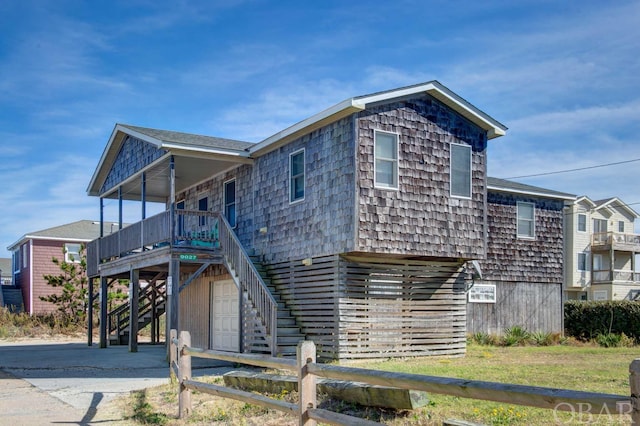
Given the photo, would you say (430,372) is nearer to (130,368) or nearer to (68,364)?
(130,368)

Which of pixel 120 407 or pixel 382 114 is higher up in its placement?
pixel 382 114

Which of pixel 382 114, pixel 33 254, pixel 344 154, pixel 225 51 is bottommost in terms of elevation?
pixel 33 254

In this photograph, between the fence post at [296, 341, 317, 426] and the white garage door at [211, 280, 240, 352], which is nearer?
→ the fence post at [296, 341, 317, 426]

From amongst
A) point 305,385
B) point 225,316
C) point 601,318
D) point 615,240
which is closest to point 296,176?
point 225,316

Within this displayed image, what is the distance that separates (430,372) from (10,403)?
23.6ft

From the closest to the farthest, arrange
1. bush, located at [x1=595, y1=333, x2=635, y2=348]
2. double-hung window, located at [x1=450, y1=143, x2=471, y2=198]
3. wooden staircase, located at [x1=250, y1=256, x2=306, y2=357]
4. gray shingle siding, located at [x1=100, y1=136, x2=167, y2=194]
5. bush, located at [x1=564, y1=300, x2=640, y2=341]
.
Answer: wooden staircase, located at [x1=250, y1=256, x2=306, y2=357] < double-hung window, located at [x1=450, y1=143, x2=471, y2=198] < gray shingle siding, located at [x1=100, y1=136, x2=167, y2=194] < bush, located at [x1=595, y1=333, x2=635, y2=348] < bush, located at [x1=564, y1=300, x2=640, y2=341]

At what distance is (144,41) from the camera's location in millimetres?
19859

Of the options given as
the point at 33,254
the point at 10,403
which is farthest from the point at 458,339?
the point at 33,254

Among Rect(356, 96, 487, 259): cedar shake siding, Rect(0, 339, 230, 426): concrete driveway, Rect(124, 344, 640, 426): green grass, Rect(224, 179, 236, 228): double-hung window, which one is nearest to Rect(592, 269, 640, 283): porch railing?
Rect(124, 344, 640, 426): green grass

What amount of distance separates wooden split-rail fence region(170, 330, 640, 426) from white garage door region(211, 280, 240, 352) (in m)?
11.3

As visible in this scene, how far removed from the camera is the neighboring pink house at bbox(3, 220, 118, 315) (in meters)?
38.7

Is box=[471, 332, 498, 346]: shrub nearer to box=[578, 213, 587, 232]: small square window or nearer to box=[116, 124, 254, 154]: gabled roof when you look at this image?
box=[116, 124, 254, 154]: gabled roof

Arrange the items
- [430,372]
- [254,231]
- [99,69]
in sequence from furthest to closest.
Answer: [99,69], [254,231], [430,372]

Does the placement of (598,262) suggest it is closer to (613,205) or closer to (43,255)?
(613,205)
